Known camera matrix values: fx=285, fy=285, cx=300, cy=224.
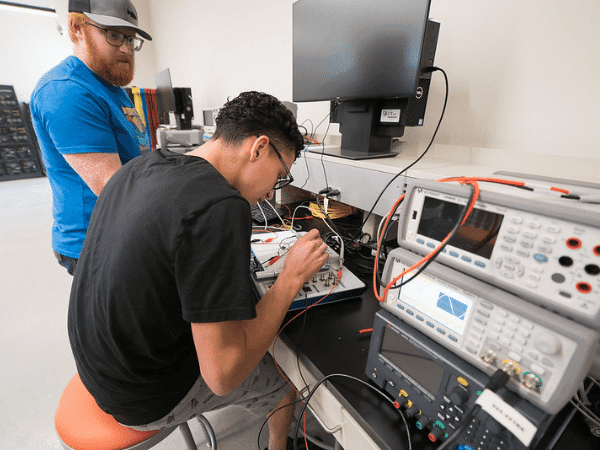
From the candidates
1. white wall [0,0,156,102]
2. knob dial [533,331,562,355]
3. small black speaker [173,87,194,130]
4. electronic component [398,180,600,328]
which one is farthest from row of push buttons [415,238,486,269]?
white wall [0,0,156,102]

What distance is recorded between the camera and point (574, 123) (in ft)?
3.03

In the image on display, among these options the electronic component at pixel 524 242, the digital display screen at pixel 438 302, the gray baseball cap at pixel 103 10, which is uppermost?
the gray baseball cap at pixel 103 10

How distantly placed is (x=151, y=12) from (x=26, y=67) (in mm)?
2554

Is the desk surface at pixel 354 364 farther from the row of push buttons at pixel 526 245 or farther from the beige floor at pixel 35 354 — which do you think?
the beige floor at pixel 35 354

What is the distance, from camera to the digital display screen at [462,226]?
447 mm

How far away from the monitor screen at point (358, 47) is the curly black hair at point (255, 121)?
45 centimetres

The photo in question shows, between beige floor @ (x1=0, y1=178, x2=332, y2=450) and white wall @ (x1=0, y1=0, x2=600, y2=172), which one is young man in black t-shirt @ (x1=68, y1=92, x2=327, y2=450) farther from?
white wall @ (x1=0, y1=0, x2=600, y2=172)

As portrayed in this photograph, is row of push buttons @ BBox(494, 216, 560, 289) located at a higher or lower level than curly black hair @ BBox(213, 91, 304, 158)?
lower

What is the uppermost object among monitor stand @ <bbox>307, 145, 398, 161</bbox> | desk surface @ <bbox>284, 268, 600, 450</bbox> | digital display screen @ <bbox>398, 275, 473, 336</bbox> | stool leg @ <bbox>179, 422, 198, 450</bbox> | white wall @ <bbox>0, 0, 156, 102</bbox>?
white wall @ <bbox>0, 0, 156, 102</bbox>

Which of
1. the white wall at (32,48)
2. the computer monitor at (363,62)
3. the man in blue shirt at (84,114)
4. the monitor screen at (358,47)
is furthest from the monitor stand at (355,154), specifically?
the white wall at (32,48)

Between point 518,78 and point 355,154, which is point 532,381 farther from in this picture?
point 518,78

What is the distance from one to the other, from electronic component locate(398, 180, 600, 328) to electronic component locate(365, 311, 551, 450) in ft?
0.47

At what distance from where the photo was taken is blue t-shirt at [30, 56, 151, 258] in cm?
99

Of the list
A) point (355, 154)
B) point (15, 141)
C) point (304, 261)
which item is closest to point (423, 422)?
point (304, 261)
